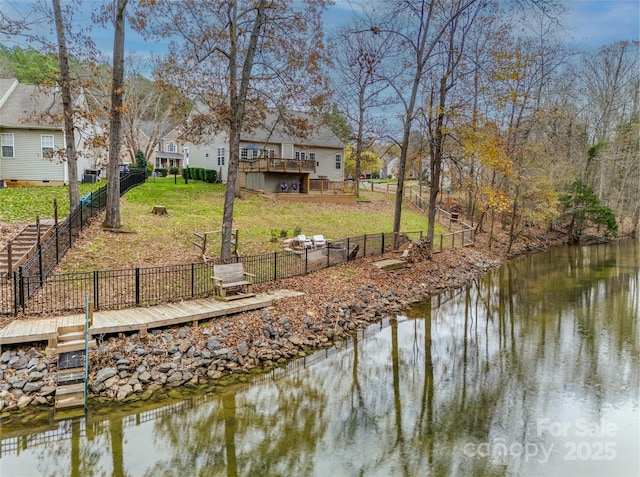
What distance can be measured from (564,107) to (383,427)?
3172 centimetres

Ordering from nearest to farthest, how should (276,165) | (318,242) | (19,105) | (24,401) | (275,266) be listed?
(24,401)
(275,266)
(318,242)
(19,105)
(276,165)

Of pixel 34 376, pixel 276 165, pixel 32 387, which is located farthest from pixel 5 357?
pixel 276 165

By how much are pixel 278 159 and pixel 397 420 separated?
26.2m

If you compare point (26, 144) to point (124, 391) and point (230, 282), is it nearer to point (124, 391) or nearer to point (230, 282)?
point (230, 282)

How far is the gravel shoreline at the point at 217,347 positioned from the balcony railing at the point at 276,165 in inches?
690

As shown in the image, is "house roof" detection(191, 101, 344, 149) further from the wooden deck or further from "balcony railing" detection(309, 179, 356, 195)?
the wooden deck

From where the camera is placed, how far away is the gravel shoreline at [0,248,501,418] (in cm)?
832

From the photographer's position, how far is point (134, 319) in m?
9.87

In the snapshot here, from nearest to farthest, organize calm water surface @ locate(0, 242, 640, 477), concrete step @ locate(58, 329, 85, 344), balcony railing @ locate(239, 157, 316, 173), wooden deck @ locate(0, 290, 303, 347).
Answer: calm water surface @ locate(0, 242, 640, 477), concrete step @ locate(58, 329, 85, 344), wooden deck @ locate(0, 290, 303, 347), balcony railing @ locate(239, 157, 316, 173)

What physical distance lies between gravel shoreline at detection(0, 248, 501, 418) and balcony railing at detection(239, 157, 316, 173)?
57.5 feet

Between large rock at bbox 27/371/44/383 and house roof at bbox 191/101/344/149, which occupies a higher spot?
house roof at bbox 191/101/344/149

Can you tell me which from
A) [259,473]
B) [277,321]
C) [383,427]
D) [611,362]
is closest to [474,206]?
[611,362]

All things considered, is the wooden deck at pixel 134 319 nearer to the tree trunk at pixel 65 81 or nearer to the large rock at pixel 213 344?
the large rock at pixel 213 344

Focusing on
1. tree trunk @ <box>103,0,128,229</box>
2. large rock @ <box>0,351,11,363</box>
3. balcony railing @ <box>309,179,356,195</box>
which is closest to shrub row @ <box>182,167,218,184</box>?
balcony railing @ <box>309,179,356,195</box>
